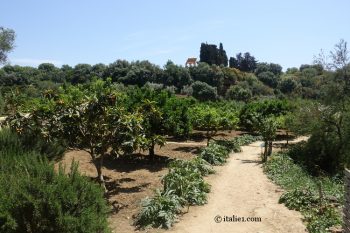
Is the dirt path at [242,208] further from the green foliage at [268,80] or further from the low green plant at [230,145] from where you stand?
the green foliage at [268,80]

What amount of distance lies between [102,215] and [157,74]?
6367 cm

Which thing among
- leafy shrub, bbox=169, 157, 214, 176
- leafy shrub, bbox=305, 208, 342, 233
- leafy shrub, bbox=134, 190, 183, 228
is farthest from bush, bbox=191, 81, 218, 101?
leafy shrub, bbox=305, 208, 342, 233

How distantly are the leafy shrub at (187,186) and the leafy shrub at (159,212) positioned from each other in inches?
28.0

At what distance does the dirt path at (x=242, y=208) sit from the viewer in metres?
10.0

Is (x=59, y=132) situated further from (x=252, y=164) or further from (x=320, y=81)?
(x=320, y=81)

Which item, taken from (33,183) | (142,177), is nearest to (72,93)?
(142,177)

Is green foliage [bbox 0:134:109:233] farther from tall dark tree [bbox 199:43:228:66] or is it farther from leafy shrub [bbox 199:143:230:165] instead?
tall dark tree [bbox 199:43:228:66]

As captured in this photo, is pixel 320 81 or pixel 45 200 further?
pixel 320 81

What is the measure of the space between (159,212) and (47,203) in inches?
163

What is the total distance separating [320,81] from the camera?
23.2m

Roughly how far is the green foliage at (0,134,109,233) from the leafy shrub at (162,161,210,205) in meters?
5.03

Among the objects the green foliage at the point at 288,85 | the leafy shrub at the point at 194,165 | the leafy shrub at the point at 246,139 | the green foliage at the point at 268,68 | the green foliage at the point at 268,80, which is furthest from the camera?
the green foliage at the point at 268,68

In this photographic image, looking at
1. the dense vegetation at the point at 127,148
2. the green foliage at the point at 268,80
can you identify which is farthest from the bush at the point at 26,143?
the green foliage at the point at 268,80

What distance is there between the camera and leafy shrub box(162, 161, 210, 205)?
12055 mm
